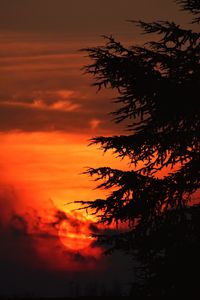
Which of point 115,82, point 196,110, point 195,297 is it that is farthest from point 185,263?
point 115,82

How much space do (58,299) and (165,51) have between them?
21.6 feet

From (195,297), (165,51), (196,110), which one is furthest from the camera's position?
(165,51)

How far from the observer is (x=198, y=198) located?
44.7 feet

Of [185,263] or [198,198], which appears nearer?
[185,263]

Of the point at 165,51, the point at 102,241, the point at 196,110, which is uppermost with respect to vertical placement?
the point at 165,51

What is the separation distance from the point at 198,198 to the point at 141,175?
62.1 inches

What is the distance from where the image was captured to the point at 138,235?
13.0 m

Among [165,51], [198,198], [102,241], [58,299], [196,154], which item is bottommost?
[58,299]

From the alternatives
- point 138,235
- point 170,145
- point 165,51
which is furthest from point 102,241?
point 165,51

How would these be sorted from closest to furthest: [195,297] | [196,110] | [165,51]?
1. [195,297]
2. [196,110]
3. [165,51]

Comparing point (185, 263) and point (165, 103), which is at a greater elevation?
point (165, 103)

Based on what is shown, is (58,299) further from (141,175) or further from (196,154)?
(196,154)

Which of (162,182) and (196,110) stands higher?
(196,110)

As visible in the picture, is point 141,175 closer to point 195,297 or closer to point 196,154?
A: point 196,154
